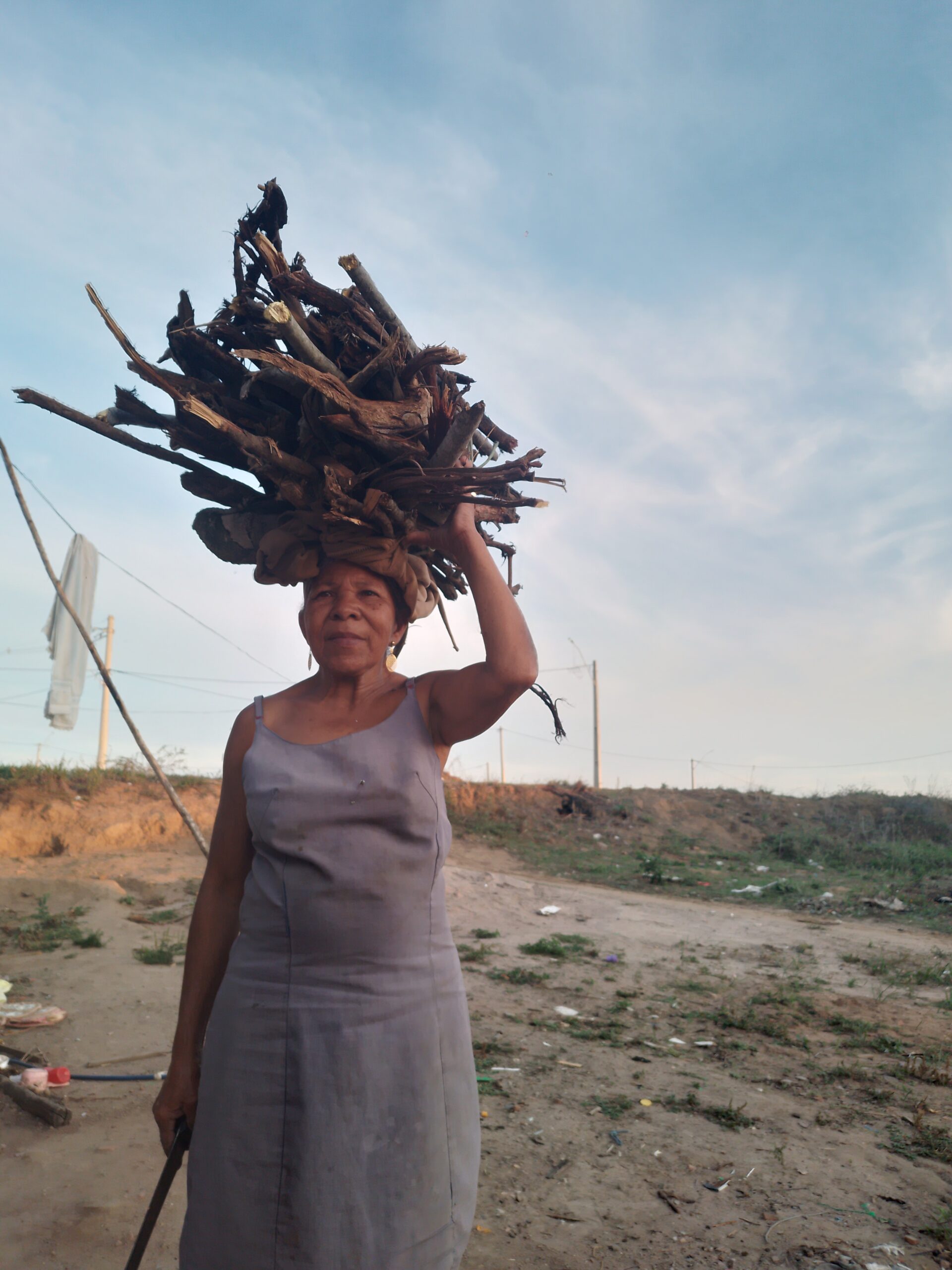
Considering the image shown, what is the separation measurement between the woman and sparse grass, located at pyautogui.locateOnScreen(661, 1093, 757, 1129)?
274 cm

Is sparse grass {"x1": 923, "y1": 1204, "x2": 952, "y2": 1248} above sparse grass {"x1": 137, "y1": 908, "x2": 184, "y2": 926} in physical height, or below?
below

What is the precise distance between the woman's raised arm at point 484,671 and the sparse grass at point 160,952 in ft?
19.0

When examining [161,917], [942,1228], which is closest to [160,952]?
[161,917]

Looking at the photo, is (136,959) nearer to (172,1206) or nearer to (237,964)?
(172,1206)

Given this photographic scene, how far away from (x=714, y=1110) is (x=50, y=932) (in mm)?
6009

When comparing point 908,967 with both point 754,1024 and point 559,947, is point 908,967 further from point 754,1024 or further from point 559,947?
point 559,947

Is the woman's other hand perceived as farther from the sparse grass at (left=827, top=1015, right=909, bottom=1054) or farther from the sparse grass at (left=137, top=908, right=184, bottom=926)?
the sparse grass at (left=137, top=908, right=184, bottom=926)

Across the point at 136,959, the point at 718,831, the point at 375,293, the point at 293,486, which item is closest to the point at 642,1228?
the point at 293,486

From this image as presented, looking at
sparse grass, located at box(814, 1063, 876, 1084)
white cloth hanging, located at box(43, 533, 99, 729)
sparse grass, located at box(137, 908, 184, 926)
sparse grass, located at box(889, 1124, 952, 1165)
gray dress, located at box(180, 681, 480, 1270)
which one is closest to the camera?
gray dress, located at box(180, 681, 480, 1270)

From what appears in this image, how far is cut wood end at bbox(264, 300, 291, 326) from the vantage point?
6.29 ft

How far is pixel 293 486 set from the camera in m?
2.06

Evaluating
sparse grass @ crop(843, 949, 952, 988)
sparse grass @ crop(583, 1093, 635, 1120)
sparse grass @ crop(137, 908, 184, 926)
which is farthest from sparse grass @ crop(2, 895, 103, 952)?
sparse grass @ crop(843, 949, 952, 988)

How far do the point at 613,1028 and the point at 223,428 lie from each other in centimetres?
493

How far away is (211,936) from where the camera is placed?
184cm
